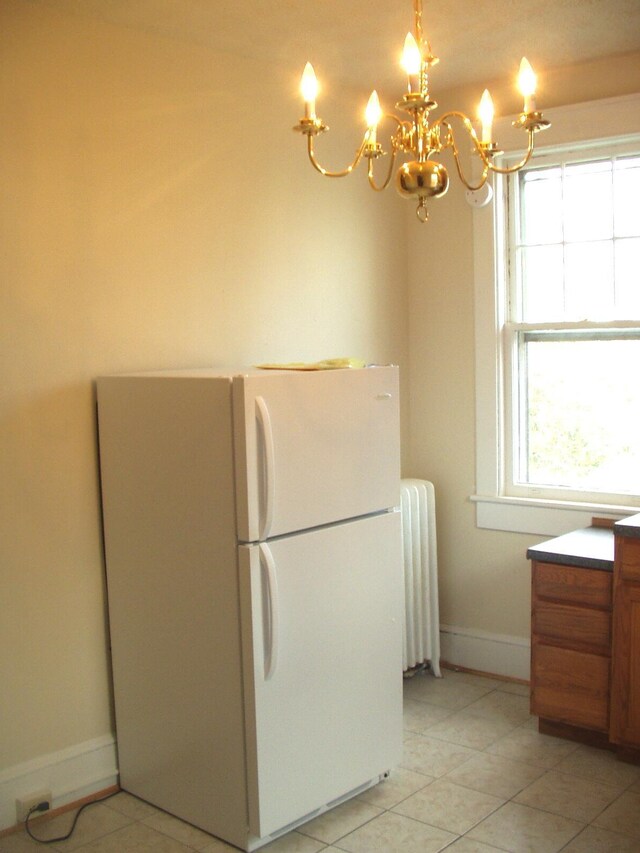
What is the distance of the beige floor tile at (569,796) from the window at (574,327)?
115cm

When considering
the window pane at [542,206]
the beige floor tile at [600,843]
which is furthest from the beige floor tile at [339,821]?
the window pane at [542,206]

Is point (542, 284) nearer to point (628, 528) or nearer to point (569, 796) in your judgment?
point (628, 528)

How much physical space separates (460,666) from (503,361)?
139 centimetres

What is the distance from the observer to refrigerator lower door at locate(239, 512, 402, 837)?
2.67 m

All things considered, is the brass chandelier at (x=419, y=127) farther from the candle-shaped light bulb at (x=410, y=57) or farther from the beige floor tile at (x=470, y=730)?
the beige floor tile at (x=470, y=730)

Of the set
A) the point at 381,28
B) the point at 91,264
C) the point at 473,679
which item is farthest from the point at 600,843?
the point at 381,28

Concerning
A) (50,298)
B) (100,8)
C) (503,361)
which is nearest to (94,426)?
(50,298)

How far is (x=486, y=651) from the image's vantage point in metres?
4.14

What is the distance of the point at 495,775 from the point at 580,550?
849mm

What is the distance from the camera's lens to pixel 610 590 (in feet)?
10.7

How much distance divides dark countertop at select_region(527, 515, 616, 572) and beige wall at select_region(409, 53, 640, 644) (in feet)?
1.31

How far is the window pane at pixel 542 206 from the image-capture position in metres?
3.87

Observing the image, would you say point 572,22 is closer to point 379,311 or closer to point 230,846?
point 379,311

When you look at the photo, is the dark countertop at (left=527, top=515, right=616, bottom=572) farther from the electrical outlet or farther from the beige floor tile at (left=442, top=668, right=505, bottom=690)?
the electrical outlet
